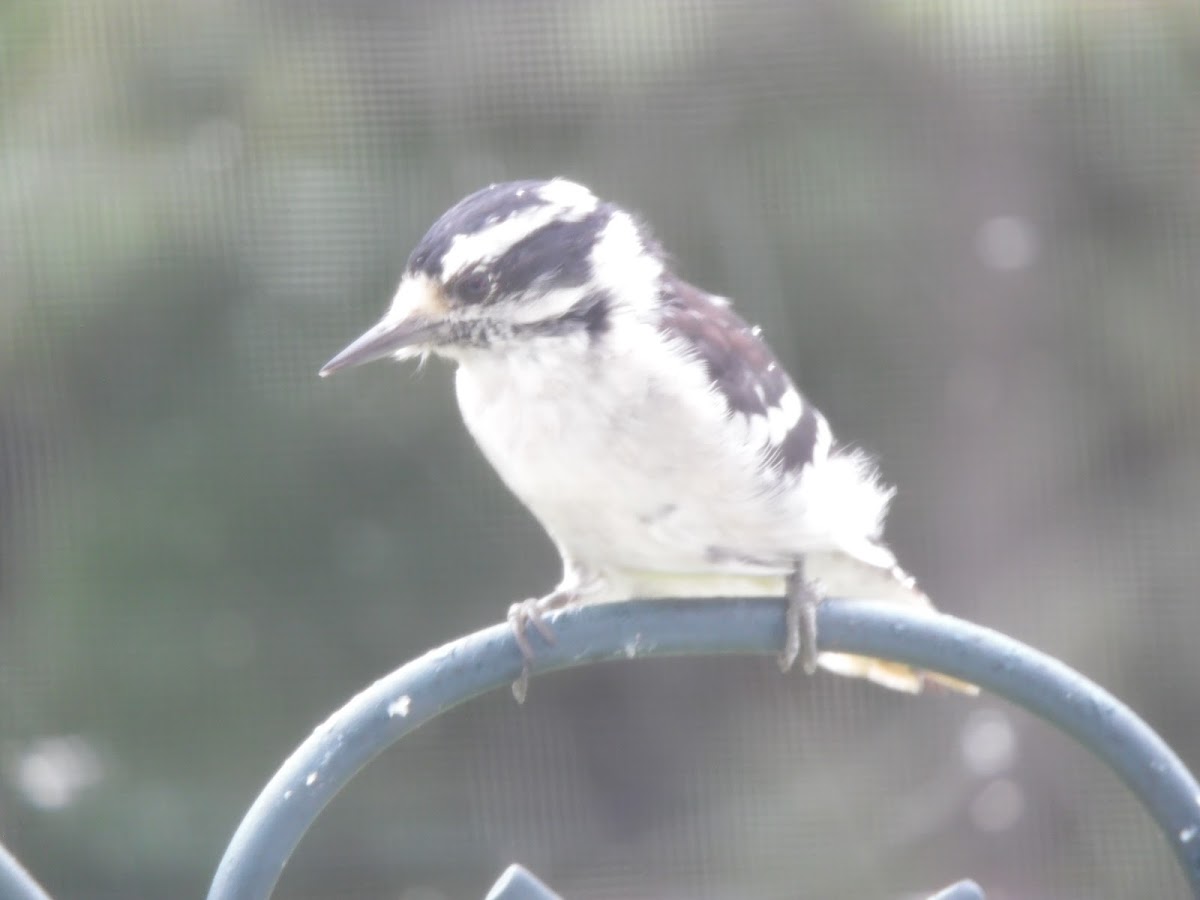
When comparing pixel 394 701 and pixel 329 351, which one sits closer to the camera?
pixel 394 701

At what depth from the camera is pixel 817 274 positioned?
2.58 meters

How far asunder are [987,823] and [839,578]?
118 cm

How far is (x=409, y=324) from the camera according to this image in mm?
1329

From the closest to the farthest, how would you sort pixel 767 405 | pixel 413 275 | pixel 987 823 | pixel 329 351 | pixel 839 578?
pixel 413 275, pixel 767 405, pixel 839 578, pixel 329 351, pixel 987 823

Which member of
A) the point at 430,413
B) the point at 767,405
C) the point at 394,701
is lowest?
the point at 394,701

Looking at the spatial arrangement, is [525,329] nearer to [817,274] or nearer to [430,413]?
[430,413]

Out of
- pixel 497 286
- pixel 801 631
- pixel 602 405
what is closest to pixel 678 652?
pixel 801 631

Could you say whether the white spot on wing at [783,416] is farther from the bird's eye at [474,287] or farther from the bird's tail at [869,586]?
the bird's eye at [474,287]

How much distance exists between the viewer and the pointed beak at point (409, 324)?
4.32 feet

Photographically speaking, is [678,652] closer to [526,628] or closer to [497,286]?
[526,628]

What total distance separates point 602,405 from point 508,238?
162 millimetres

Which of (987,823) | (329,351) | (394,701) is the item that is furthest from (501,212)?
(987,823)

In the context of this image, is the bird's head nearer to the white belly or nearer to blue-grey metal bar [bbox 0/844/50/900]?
the white belly

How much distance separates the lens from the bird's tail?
1511mm
